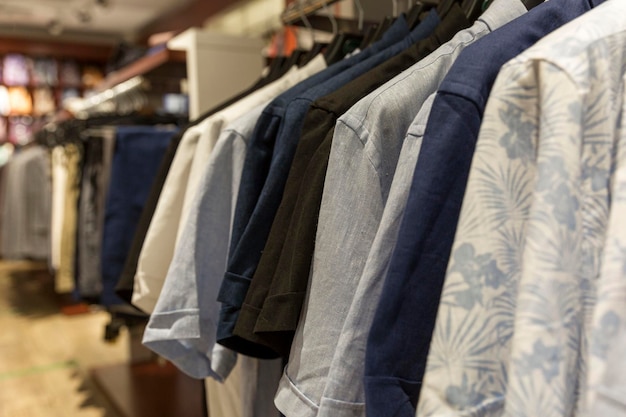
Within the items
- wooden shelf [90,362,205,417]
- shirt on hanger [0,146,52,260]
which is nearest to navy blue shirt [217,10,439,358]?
wooden shelf [90,362,205,417]

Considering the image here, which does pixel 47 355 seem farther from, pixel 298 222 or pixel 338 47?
pixel 298 222

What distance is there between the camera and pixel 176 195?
1090mm

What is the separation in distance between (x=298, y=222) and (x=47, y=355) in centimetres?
276

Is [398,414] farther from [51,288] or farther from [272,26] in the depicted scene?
[51,288]

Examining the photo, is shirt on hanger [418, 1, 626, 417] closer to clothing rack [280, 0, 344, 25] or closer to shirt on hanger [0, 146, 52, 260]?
clothing rack [280, 0, 344, 25]

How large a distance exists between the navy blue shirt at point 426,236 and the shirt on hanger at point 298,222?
0.58ft

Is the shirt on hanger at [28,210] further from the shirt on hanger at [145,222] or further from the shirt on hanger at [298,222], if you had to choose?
the shirt on hanger at [298,222]

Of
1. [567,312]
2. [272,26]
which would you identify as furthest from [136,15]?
[567,312]

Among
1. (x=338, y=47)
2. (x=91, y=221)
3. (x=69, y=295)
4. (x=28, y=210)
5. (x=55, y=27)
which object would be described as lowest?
(x=69, y=295)

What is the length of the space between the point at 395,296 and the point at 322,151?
0.24m

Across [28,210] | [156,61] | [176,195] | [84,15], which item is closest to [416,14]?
[176,195]

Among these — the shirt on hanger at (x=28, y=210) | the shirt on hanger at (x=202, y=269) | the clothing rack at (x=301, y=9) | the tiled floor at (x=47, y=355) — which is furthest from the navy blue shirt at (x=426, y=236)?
the shirt on hanger at (x=28, y=210)

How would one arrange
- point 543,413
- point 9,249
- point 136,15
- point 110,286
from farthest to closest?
point 136,15
point 9,249
point 110,286
point 543,413

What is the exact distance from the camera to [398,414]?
0.53m
